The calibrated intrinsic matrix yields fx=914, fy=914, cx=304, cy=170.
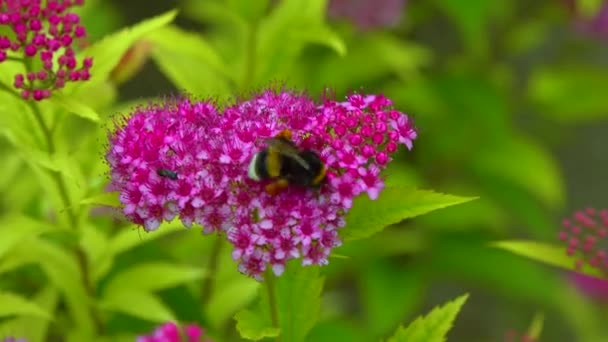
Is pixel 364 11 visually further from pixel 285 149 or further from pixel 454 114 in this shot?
pixel 285 149

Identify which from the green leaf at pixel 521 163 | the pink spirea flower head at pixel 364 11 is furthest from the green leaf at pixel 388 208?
the green leaf at pixel 521 163

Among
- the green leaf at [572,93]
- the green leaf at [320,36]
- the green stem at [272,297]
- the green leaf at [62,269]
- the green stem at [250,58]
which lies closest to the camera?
the green stem at [272,297]

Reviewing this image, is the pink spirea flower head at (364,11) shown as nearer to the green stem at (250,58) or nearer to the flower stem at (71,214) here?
the green stem at (250,58)

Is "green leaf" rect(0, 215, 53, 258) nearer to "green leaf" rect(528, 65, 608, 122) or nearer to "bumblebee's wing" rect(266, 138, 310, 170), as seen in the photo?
"bumblebee's wing" rect(266, 138, 310, 170)

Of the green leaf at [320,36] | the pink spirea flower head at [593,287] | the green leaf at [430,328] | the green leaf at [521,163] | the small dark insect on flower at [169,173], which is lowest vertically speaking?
the pink spirea flower head at [593,287]

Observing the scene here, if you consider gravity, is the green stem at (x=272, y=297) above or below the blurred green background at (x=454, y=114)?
above

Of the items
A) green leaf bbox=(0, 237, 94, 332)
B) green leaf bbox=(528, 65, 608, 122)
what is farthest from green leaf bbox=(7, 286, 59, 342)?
green leaf bbox=(528, 65, 608, 122)

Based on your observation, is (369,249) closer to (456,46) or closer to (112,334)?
(456,46)
